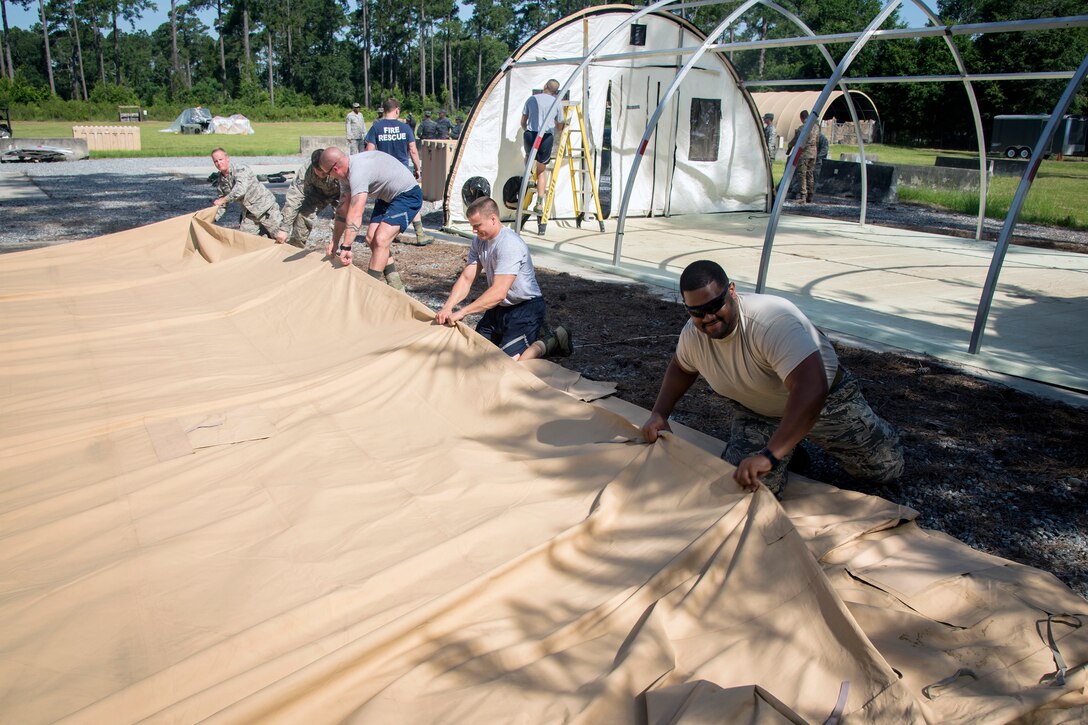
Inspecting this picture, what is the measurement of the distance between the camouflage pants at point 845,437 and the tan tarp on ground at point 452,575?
0.97 ft

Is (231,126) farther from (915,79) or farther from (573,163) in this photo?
(915,79)

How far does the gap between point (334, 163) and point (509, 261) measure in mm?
2745

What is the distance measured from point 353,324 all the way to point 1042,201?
700 inches

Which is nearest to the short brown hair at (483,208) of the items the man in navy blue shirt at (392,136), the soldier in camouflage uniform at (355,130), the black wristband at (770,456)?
the black wristband at (770,456)

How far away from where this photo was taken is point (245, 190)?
9289mm

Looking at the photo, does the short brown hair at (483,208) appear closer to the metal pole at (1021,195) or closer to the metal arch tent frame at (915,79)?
the metal arch tent frame at (915,79)

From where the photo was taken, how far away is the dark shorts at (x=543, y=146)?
1186 centimetres

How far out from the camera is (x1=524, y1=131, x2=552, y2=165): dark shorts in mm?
11859

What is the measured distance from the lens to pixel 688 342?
370 cm

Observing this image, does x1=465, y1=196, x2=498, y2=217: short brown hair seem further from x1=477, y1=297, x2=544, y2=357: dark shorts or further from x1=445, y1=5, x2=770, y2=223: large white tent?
x1=445, y1=5, x2=770, y2=223: large white tent

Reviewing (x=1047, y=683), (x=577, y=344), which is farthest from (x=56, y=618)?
(x=577, y=344)

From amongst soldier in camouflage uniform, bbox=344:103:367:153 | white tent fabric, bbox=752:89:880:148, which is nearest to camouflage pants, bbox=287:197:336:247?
soldier in camouflage uniform, bbox=344:103:367:153

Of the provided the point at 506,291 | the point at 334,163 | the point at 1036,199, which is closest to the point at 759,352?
the point at 506,291

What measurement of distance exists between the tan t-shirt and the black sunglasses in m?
0.19
